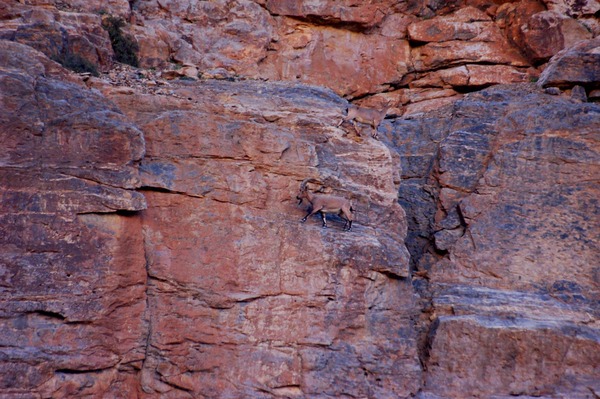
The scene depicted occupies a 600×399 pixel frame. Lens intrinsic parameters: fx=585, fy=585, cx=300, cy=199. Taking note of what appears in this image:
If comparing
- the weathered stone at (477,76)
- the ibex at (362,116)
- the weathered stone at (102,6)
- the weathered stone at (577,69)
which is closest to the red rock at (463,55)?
the weathered stone at (477,76)

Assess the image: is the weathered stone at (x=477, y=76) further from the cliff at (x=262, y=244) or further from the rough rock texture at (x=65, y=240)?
the rough rock texture at (x=65, y=240)

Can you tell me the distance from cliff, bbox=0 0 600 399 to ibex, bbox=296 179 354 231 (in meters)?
0.21

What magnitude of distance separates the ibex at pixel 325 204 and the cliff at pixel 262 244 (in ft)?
0.69

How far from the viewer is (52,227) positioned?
1020 centimetres

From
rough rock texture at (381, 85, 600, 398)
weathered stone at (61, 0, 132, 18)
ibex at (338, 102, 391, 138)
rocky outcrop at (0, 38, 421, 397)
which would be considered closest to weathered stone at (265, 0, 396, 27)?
weathered stone at (61, 0, 132, 18)

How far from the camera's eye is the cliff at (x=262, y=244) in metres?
10.3

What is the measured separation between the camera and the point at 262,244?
1138 cm

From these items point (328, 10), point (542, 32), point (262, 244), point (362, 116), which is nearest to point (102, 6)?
point (328, 10)

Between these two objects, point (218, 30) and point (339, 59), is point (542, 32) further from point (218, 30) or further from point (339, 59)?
point (218, 30)

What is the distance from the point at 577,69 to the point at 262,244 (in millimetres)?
11416

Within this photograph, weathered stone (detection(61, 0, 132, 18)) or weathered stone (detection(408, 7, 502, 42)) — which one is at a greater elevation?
weathered stone (detection(408, 7, 502, 42))

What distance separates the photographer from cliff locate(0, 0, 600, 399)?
404 inches

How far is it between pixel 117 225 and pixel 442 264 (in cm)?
775

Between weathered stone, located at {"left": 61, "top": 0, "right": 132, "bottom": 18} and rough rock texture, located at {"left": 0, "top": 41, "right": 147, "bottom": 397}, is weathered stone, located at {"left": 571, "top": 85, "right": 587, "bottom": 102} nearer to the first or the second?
rough rock texture, located at {"left": 0, "top": 41, "right": 147, "bottom": 397}
